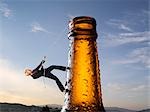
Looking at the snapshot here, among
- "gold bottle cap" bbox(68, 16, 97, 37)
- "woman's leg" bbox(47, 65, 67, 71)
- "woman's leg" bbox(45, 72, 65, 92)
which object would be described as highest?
"gold bottle cap" bbox(68, 16, 97, 37)

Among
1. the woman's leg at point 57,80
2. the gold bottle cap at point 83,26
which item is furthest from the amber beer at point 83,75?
the woman's leg at point 57,80

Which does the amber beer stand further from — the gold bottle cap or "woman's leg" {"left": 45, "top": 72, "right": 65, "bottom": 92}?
"woman's leg" {"left": 45, "top": 72, "right": 65, "bottom": 92}

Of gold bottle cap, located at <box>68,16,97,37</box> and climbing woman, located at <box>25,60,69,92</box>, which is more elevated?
gold bottle cap, located at <box>68,16,97,37</box>

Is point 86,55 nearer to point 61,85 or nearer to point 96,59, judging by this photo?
point 96,59

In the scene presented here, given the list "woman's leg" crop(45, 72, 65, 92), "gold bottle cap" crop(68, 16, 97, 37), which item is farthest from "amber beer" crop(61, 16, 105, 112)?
"woman's leg" crop(45, 72, 65, 92)

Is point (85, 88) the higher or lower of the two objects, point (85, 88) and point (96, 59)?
the lower

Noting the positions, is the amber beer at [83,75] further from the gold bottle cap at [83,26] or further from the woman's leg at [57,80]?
the woman's leg at [57,80]

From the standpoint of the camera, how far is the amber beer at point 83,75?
196 cm

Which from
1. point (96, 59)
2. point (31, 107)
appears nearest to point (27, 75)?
point (96, 59)

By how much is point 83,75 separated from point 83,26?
386 mm

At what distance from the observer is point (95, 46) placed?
2.10m

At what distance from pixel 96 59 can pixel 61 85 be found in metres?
0.33

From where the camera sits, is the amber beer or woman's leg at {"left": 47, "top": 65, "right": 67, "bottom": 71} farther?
woman's leg at {"left": 47, "top": 65, "right": 67, "bottom": 71}

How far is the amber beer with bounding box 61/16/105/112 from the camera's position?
1.96 metres
